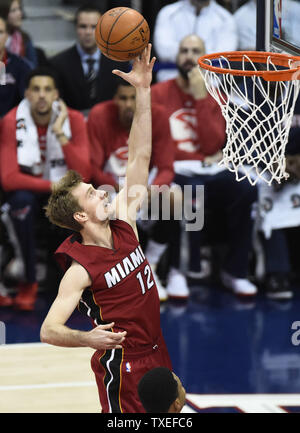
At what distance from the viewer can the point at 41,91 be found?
6523 mm

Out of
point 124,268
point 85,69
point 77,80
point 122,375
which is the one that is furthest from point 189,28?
point 122,375

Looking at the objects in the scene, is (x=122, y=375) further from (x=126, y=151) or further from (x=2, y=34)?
(x=2, y=34)

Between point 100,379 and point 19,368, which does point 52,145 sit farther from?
point 100,379

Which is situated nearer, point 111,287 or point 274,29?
point 111,287

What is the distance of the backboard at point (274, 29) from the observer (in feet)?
14.6

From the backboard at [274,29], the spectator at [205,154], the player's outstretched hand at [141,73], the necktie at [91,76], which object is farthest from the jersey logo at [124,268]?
the necktie at [91,76]

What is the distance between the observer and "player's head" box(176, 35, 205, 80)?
6.89 m

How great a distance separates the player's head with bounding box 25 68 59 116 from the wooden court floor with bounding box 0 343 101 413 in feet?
6.81

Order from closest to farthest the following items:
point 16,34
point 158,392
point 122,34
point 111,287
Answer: point 158,392 → point 111,287 → point 122,34 → point 16,34

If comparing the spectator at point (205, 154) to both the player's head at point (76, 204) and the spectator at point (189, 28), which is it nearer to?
the spectator at point (189, 28)

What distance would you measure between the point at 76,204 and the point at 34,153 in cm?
299

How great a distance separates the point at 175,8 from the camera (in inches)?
298

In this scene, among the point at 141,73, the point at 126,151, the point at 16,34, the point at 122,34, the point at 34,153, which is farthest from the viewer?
the point at 16,34

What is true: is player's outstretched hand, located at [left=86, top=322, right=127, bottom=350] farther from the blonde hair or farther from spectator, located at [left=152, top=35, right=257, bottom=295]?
spectator, located at [left=152, top=35, right=257, bottom=295]
